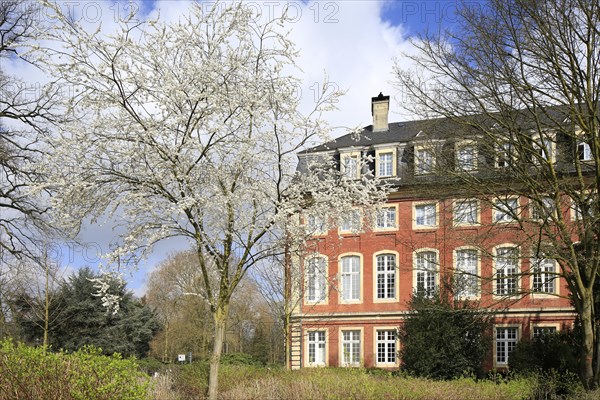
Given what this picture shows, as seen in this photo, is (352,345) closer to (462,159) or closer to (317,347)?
(317,347)

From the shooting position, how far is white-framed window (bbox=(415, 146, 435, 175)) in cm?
1552

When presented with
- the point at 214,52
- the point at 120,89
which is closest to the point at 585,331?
the point at 214,52

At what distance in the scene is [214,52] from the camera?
40.5 ft

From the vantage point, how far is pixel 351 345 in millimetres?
31062

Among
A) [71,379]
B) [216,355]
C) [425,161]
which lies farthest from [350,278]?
[71,379]

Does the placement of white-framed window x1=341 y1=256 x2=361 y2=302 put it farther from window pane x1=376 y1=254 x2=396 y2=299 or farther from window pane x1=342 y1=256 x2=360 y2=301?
window pane x1=376 y1=254 x2=396 y2=299

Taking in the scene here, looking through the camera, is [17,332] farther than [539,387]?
Yes

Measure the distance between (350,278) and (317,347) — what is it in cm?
367

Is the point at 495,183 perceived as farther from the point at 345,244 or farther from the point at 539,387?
the point at 345,244

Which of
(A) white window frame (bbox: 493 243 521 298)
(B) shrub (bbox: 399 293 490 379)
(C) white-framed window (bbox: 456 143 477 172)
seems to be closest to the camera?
(A) white window frame (bbox: 493 243 521 298)

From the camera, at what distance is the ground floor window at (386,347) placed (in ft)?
99.5

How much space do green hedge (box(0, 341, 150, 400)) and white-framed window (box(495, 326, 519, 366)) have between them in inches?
944

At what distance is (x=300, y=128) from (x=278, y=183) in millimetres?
1188

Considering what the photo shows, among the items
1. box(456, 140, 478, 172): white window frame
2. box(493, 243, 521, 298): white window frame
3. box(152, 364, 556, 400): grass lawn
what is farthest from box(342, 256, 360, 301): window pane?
box(456, 140, 478, 172): white window frame
